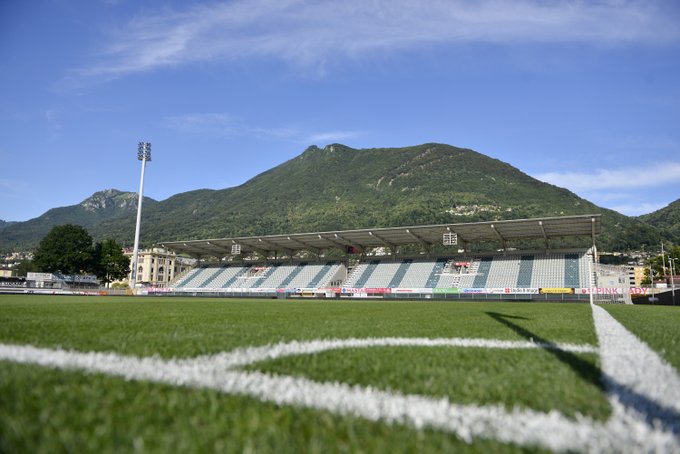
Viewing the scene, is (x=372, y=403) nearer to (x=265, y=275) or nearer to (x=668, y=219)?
(x=265, y=275)

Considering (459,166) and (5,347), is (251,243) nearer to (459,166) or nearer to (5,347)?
(5,347)

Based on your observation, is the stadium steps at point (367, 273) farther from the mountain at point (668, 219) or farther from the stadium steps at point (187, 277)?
the mountain at point (668, 219)

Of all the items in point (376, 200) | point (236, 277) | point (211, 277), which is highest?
point (376, 200)

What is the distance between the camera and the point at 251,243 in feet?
147

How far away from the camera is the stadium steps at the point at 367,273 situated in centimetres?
3994

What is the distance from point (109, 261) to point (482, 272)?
164 feet

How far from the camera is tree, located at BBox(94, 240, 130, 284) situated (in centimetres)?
5991

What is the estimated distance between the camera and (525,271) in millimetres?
35438

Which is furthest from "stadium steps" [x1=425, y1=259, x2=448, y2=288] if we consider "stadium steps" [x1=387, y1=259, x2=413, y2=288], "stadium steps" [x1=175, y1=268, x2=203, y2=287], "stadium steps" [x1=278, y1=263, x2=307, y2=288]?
"stadium steps" [x1=175, y1=268, x2=203, y2=287]

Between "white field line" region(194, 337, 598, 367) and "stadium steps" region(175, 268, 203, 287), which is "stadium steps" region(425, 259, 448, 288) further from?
"white field line" region(194, 337, 598, 367)

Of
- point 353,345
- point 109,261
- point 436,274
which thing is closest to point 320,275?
point 436,274

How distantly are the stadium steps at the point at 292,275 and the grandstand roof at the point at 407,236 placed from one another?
2.05 metres

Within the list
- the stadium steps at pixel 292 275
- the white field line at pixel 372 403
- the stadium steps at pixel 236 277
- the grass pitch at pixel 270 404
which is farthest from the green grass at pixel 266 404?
the stadium steps at pixel 236 277

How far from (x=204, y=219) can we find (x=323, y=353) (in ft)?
A: 391
